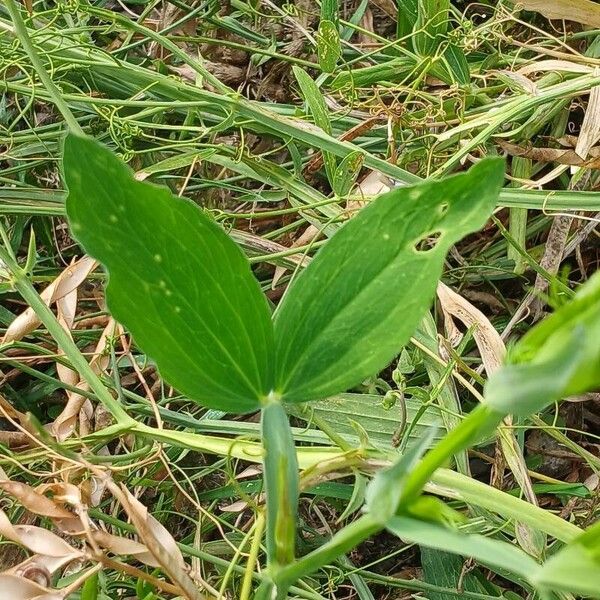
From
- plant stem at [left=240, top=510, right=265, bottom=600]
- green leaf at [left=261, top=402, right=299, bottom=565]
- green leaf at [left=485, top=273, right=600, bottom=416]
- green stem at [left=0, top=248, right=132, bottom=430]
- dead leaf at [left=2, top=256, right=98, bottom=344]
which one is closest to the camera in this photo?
green leaf at [left=485, top=273, right=600, bottom=416]

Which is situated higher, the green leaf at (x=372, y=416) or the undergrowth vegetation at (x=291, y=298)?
the undergrowth vegetation at (x=291, y=298)

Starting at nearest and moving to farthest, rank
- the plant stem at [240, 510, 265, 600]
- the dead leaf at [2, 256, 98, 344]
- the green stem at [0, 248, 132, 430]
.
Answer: the plant stem at [240, 510, 265, 600] < the green stem at [0, 248, 132, 430] < the dead leaf at [2, 256, 98, 344]

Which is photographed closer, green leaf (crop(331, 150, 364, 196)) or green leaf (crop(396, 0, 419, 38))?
green leaf (crop(331, 150, 364, 196))

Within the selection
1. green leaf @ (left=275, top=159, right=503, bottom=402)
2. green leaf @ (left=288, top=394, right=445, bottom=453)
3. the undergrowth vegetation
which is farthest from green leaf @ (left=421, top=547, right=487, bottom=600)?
green leaf @ (left=275, top=159, right=503, bottom=402)

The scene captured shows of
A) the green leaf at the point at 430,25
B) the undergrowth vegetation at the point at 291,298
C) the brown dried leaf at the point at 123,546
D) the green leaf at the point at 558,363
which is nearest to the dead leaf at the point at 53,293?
the undergrowth vegetation at the point at 291,298

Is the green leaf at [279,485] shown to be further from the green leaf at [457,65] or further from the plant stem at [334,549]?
the green leaf at [457,65]

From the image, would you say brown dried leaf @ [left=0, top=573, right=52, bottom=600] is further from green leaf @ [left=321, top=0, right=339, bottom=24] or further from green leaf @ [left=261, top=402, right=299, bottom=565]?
green leaf @ [left=321, top=0, right=339, bottom=24]
